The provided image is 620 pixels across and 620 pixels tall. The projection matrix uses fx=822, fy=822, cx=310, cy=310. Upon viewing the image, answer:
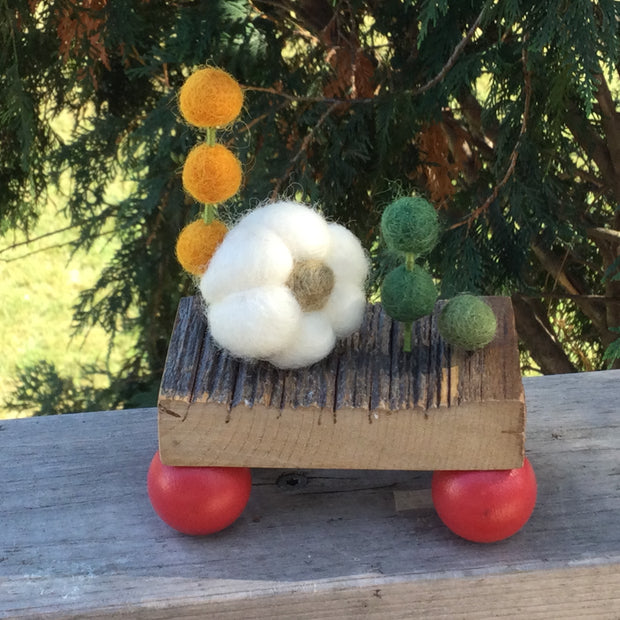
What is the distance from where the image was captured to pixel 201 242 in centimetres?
97

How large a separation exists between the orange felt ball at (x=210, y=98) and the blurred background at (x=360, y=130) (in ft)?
0.55

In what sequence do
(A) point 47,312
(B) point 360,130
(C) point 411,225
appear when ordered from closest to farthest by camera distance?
(C) point 411,225 < (B) point 360,130 < (A) point 47,312

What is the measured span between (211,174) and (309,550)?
455mm

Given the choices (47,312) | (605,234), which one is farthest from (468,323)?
(47,312)

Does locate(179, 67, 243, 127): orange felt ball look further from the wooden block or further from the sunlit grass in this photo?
the sunlit grass

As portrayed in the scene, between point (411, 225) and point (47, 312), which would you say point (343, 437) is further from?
point (47, 312)

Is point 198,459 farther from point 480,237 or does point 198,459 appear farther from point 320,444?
point 480,237

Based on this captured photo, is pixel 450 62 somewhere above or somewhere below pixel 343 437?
above

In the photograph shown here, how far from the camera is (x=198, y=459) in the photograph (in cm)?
95

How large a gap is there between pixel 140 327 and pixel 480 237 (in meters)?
0.86

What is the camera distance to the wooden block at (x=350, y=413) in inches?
36.1

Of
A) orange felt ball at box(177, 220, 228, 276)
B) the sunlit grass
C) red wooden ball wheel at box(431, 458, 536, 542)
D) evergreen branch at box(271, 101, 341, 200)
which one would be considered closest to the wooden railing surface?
red wooden ball wheel at box(431, 458, 536, 542)

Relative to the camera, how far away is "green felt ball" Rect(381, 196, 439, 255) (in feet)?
2.89

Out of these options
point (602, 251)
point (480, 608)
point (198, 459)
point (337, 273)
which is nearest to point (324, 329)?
point (337, 273)
